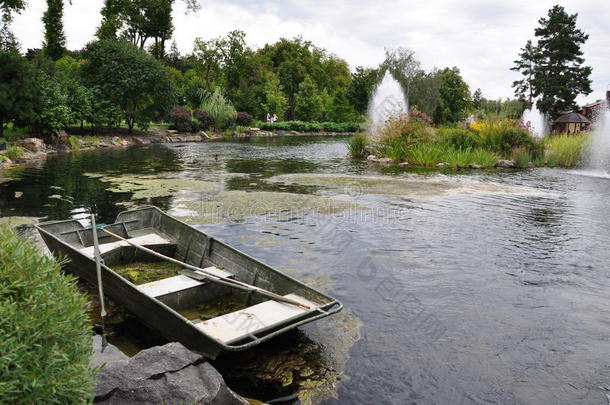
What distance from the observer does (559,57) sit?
52.5m

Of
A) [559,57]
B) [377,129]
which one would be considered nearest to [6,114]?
[377,129]

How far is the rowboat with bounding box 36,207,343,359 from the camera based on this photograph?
5066mm

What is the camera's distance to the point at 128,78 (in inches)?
1503

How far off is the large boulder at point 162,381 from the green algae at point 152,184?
11351 millimetres

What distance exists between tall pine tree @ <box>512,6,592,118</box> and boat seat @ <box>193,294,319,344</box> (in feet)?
177

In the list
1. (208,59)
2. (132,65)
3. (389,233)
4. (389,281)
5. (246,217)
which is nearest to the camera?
(389,281)

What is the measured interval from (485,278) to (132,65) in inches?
1452

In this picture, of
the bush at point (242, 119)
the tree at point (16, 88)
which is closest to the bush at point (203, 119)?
the bush at point (242, 119)

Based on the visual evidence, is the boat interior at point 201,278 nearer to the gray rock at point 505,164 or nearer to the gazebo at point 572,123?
the gray rock at point 505,164

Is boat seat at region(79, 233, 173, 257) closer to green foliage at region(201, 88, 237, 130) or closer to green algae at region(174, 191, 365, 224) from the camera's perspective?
green algae at region(174, 191, 365, 224)

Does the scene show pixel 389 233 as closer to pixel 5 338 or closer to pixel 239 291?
pixel 239 291

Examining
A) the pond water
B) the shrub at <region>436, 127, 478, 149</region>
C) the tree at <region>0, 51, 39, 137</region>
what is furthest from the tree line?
the pond water

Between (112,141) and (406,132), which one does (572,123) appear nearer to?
(406,132)

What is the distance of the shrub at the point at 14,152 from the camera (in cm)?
2417
